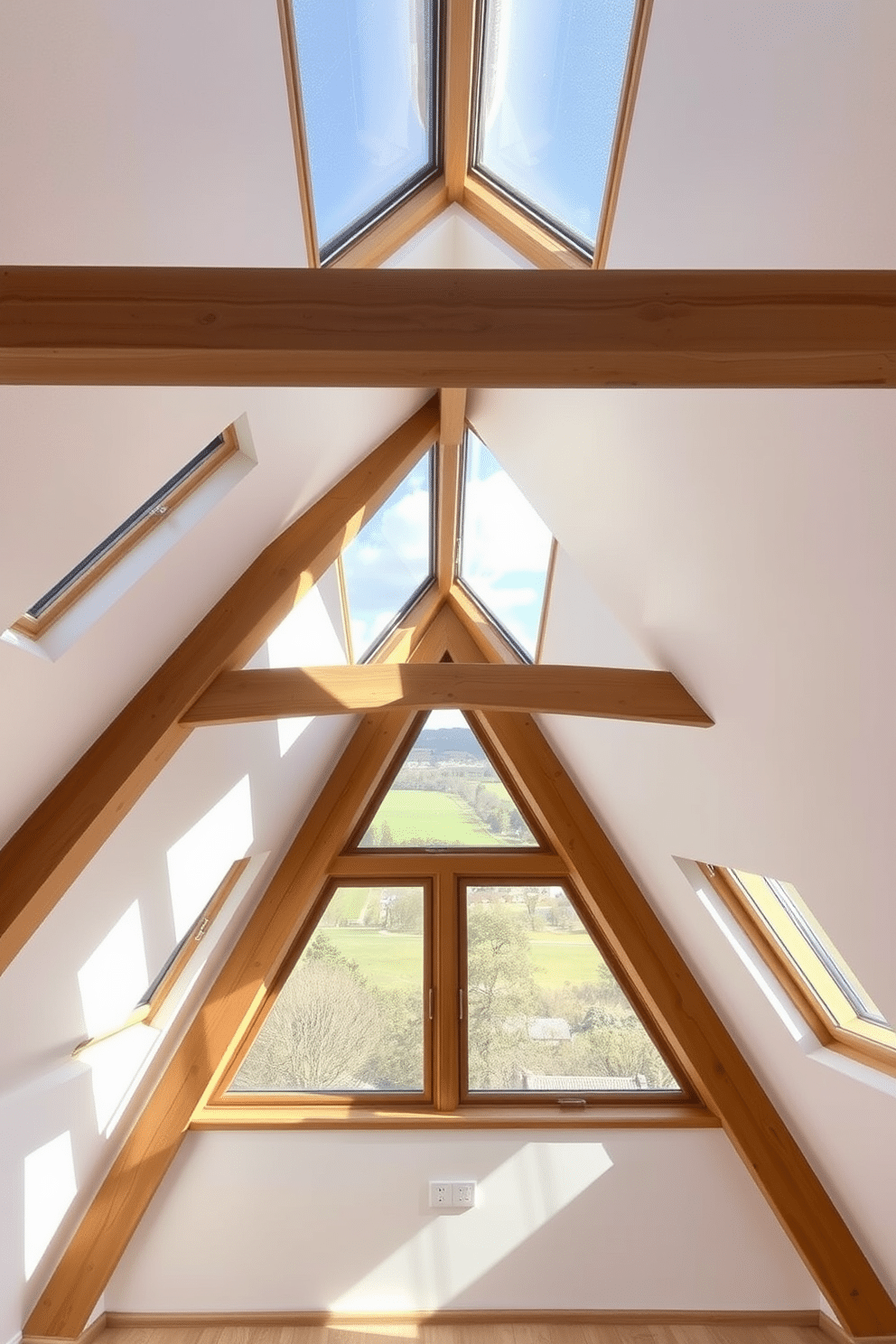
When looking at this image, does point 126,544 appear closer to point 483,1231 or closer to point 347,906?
point 347,906

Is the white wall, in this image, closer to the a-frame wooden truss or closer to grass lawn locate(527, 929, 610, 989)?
the a-frame wooden truss

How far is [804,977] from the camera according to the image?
3.75 m

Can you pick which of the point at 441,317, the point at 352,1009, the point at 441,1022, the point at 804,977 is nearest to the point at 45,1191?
the point at 352,1009

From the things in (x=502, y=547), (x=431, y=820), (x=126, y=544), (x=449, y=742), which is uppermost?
(x=502, y=547)

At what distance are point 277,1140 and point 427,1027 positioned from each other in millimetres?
846

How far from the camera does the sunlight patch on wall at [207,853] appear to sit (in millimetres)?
3607

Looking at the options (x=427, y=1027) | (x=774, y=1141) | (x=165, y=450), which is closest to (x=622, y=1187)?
(x=774, y=1141)

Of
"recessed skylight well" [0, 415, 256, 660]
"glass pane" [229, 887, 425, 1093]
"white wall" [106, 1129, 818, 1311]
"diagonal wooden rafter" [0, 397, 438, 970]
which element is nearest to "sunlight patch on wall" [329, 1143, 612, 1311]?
"white wall" [106, 1129, 818, 1311]

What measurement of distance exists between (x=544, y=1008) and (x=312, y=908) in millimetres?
1238

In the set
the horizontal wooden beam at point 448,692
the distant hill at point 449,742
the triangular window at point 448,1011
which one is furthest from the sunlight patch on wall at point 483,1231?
the horizontal wooden beam at point 448,692

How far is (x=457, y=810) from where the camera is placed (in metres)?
5.17

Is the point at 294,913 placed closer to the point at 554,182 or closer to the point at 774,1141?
the point at 774,1141

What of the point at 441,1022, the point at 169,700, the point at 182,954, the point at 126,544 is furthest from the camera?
the point at 441,1022

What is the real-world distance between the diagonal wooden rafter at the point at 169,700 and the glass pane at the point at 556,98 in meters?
1.07
